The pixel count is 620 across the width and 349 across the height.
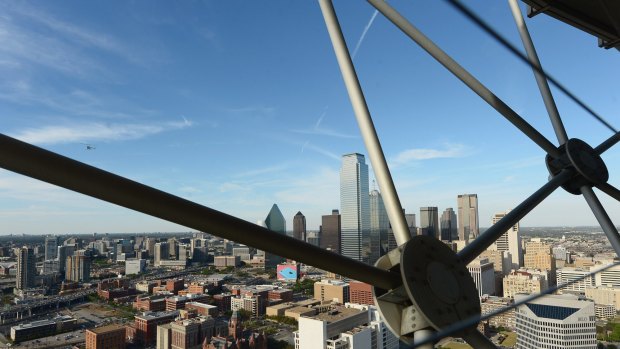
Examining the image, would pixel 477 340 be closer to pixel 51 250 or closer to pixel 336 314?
pixel 336 314

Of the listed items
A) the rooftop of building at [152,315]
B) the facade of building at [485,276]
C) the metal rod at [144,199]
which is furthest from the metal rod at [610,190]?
the facade of building at [485,276]

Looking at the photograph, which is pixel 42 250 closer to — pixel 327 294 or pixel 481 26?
pixel 327 294

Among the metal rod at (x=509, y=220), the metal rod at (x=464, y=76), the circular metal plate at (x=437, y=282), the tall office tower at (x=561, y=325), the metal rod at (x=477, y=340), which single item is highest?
the metal rod at (x=464, y=76)

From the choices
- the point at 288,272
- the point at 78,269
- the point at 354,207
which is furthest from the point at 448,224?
the point at 78,269

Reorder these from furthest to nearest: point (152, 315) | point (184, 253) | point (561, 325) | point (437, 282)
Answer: point (184, 253) → point (152, 315) → point (561, 325) → point (437, 282)

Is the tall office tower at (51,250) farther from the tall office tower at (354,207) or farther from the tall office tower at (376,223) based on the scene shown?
the tall office tower at (376,223)

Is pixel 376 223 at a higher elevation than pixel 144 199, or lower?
lower

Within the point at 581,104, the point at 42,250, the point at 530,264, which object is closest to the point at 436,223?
the point at 530,264
